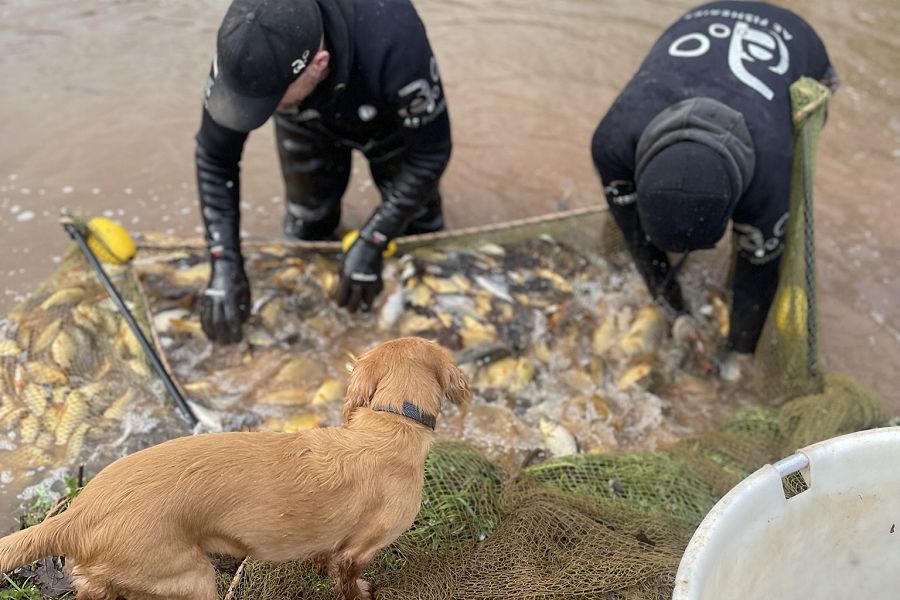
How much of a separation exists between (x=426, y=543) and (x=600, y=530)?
596 mm

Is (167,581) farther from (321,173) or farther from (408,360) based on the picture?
(321,173)

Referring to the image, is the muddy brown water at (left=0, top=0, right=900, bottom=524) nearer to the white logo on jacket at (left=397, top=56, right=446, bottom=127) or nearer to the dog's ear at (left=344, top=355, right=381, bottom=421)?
the white logo on jacket at (left=397, top=56, right=446, bottom=127)

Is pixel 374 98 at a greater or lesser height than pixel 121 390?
greater

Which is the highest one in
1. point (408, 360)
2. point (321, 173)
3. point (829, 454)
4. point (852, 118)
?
point (408, 360)

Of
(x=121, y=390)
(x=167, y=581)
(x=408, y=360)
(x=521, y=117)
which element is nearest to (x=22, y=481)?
(x=121, y=390)

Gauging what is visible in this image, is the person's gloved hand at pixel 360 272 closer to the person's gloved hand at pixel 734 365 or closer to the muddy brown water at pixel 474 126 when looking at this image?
the muddy brown water at pixel 474 126

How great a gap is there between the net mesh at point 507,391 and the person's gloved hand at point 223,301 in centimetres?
13

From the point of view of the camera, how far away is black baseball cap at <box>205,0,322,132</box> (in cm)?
262

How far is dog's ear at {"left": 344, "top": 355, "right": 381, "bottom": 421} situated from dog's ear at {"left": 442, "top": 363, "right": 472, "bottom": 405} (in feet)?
0.67

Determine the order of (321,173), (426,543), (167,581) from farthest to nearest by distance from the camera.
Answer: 1. (321,173)
2. (426,543)
3. (167,581)

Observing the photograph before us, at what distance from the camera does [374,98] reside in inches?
129

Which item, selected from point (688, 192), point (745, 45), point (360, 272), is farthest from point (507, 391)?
point (745, 45)

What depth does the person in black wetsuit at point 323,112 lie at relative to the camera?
2678mm

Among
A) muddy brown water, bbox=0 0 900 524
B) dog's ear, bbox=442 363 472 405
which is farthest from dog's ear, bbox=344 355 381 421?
muddy brown water, bbox=0 0 900 524
